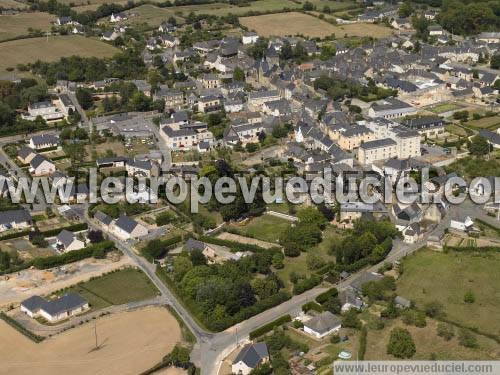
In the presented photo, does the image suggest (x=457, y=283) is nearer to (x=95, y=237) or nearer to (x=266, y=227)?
(x=266, y=227)

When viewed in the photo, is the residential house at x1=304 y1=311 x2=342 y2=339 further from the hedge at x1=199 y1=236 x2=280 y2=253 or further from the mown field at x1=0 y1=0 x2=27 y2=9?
the mown field at x1=0 y1=0 x2=27 y2=9

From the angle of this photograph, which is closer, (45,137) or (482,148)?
(482,148)

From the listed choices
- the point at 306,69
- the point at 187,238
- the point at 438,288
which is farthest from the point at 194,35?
the point at 438,288

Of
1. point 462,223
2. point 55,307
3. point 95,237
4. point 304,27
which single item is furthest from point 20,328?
point 304,27

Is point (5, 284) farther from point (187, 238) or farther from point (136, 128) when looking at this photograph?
point (136, 128)

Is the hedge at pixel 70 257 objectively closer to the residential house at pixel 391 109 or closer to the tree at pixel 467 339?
the tree at pixel 467 339
